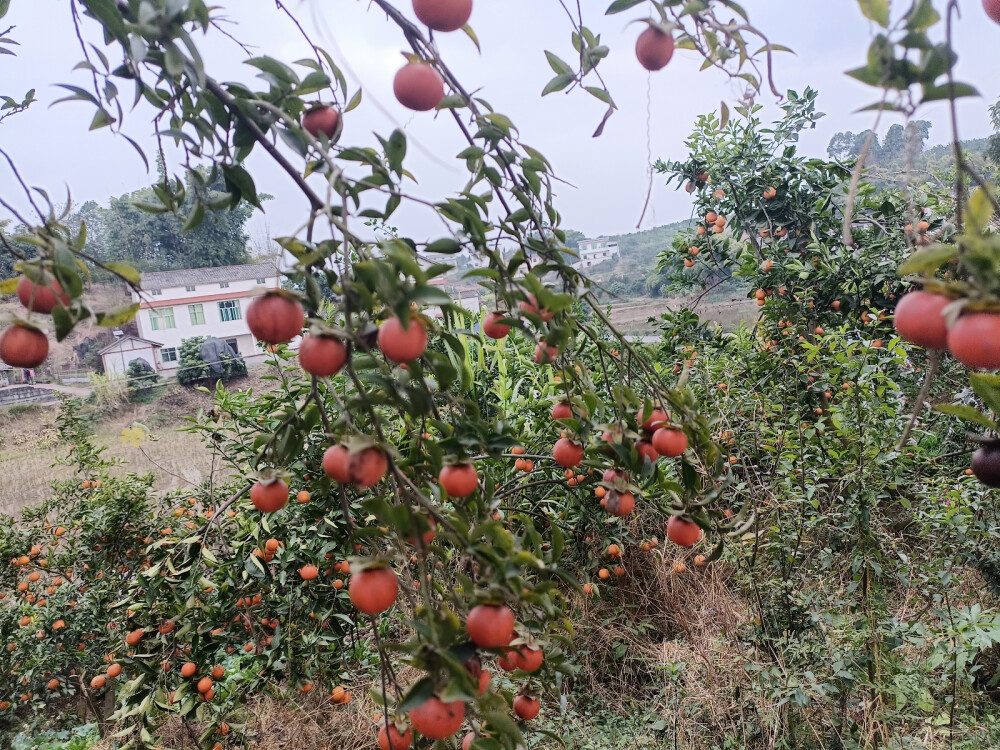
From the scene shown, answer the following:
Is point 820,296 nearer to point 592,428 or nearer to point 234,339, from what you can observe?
point 592,428

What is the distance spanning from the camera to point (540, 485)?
4.70 feet

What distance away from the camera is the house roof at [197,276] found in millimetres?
2980

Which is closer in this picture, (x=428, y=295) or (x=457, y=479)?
(x=428, y=295)

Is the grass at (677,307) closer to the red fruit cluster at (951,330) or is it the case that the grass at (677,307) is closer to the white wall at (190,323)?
the white wall at (190,323)

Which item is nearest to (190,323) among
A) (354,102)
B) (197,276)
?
(197,276)

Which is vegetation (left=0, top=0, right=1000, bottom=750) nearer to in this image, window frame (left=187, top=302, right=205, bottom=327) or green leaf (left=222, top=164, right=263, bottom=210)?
green leaf (left=222, top=164, right=263, bottom=210)

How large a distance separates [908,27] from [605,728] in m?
1.44

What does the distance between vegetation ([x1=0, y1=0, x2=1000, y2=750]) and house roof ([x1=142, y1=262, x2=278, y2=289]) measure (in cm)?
125

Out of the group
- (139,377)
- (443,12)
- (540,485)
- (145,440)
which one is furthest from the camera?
(139,377)

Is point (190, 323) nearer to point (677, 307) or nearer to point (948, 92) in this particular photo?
point (677, 307)

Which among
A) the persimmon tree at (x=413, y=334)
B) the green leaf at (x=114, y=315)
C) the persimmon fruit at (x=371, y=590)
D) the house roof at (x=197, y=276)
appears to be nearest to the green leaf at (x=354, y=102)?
the persimmon tree at (x=413, y=334)

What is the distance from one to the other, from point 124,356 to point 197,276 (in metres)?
0.52

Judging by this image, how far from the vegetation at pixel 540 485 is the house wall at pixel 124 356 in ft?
3.48

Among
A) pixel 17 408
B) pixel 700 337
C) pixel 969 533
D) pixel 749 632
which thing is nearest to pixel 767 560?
pixel 749 632
